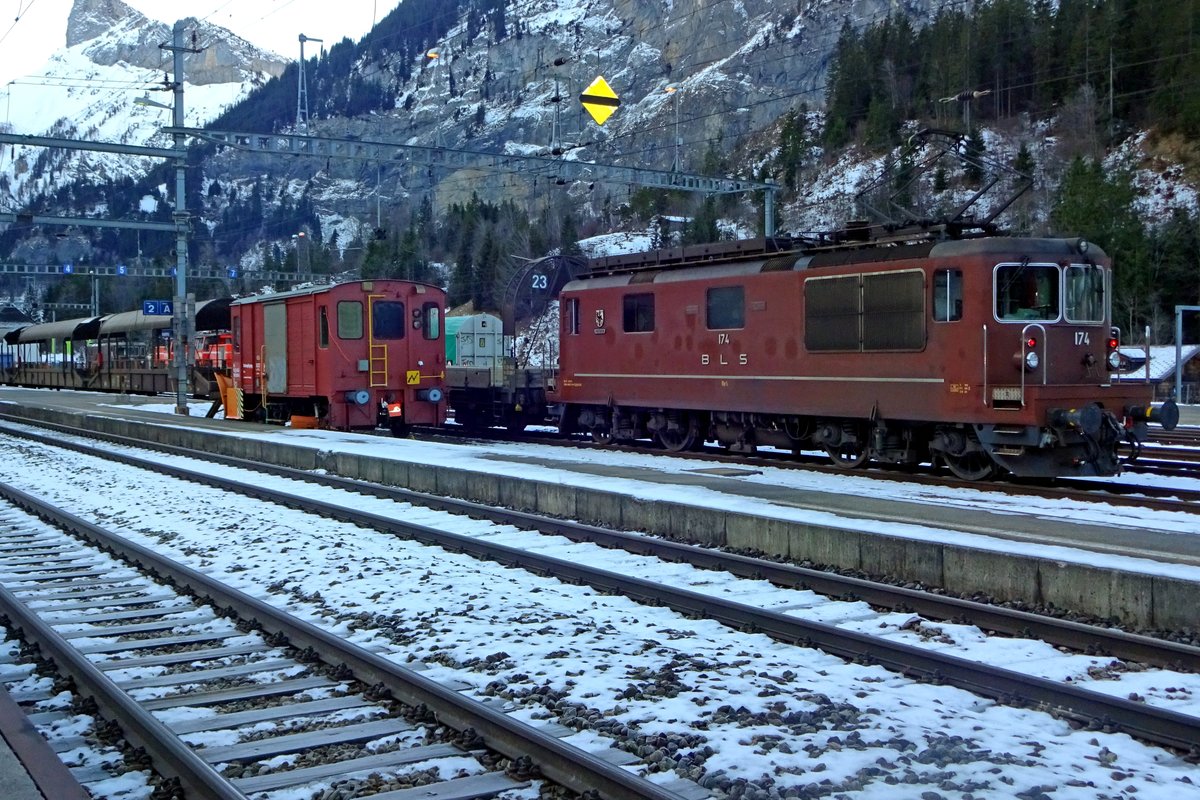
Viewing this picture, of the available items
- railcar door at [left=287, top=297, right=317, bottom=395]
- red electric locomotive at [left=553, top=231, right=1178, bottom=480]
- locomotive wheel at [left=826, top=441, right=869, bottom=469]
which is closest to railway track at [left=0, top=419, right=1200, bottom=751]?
red electric locomotive at [left=553, top=231, right=1178, bottom=480]

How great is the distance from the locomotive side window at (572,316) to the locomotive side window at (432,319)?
407 centimetres

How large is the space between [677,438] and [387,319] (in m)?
8.07

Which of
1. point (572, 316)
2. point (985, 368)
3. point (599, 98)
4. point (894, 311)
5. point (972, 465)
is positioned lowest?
point (972, 465)

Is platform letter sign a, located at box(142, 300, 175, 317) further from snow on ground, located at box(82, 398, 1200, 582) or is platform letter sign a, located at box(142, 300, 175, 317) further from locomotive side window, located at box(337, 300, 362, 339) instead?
snow on ground, located at box(82, 398, 1200, 582)

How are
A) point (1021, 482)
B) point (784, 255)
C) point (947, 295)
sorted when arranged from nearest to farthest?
point (947, 295)
point (1021, 482)
point (784, 255)

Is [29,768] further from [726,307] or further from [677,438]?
[677,438]

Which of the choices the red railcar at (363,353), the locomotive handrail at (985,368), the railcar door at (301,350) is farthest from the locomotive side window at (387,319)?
the locomotive handrail at (985,368)

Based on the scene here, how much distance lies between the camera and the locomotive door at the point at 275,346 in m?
28.0

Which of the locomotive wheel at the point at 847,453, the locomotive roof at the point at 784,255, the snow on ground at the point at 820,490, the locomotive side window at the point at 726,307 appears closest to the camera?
the snow on ground at the point at 820,490

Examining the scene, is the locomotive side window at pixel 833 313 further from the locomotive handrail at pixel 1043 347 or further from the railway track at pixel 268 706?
the railway track at pixel 268 706

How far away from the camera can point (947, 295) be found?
15.8 meters

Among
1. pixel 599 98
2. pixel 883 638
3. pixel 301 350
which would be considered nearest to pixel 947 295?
pixel 883 638

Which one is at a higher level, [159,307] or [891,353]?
[159,307]

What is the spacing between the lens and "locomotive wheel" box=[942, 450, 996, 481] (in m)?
16.0
